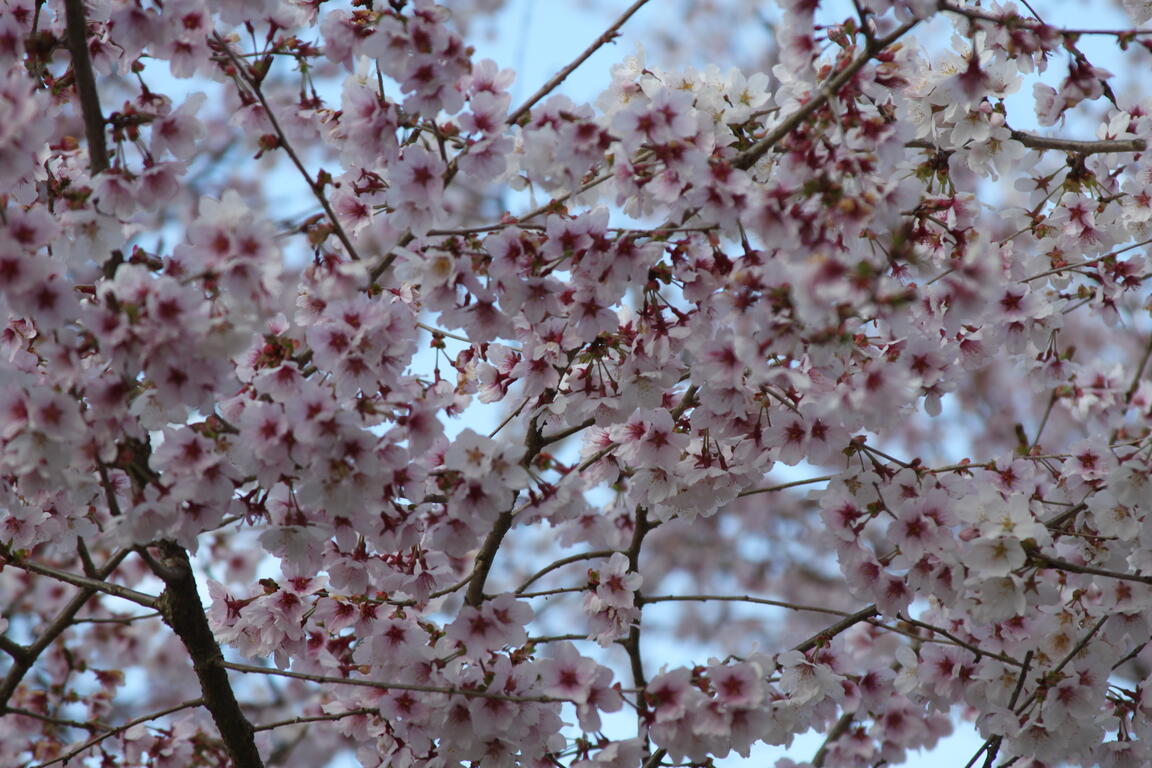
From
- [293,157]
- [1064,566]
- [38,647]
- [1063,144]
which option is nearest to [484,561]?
[38,647]

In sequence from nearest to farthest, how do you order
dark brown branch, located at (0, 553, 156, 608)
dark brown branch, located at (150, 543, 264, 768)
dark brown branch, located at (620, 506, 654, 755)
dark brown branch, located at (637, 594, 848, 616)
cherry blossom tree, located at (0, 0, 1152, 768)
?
cherry blossom tree, located at (0, 0, 1152, 768) < dark brown branch, located at (0, 553, 156, 608) < dark brown branch, located at (150, 543, 264, 768) < dark brown branch, located at (637, 594, 848, 616) < dark brown branch, located at (620, 506, 654, 755)

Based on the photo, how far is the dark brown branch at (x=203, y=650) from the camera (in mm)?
3098

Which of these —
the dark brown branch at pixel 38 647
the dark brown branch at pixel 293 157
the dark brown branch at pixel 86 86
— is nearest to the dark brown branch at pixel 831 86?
the dark brown branch at pixel 293 157

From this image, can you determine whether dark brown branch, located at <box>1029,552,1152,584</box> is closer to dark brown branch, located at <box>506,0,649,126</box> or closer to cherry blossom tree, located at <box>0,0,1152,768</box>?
cherry blossom tree, located at <box>0,0,1152,768</box>

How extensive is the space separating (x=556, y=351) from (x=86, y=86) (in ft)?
4.28

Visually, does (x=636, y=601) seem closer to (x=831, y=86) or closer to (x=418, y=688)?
(x=418, y=688)

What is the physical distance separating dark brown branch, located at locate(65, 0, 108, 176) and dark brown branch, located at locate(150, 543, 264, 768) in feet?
3.51

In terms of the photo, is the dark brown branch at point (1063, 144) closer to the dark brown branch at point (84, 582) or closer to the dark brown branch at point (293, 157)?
the dark brown branch at point (293, 157)

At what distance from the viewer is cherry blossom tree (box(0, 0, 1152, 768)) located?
7.89 feet

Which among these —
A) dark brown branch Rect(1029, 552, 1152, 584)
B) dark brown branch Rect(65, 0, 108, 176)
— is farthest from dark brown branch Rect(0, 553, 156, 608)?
dark brown branch Rect(1029, 552, 1152, 584)

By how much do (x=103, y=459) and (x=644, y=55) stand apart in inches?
70.8

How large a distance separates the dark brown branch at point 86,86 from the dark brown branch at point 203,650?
3.51 ft

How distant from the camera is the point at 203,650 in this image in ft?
10.4

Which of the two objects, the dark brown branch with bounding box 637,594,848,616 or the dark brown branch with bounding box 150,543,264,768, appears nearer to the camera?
the dark brown branch with bounding box 150,543,264,768
